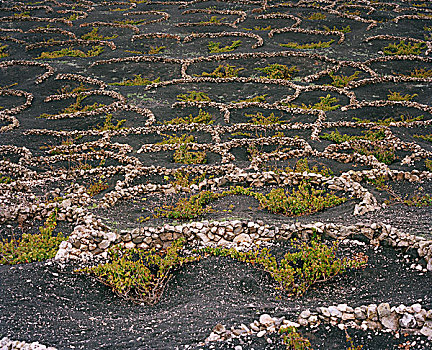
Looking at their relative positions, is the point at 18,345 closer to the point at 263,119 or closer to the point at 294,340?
the point at 294,340

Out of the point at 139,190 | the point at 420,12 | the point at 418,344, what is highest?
the point at 420,12

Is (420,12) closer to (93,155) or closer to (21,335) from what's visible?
(93,155)

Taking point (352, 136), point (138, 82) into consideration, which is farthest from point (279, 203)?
point (138, 82)

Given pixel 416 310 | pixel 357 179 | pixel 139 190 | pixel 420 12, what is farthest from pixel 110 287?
pixel 420 12

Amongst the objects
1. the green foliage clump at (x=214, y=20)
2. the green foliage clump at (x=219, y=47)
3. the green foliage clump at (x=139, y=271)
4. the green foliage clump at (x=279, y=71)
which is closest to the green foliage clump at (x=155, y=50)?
the green foliage clump at (x=219, y=47)

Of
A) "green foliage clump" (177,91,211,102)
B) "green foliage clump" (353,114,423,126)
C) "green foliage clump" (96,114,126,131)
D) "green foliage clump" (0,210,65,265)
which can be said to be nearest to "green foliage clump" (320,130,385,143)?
"green foliage clump" (353,114,423,126)

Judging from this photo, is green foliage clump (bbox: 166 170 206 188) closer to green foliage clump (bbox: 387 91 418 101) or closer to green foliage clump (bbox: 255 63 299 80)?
green foliage clump (bbox: 387 91 418 101)
